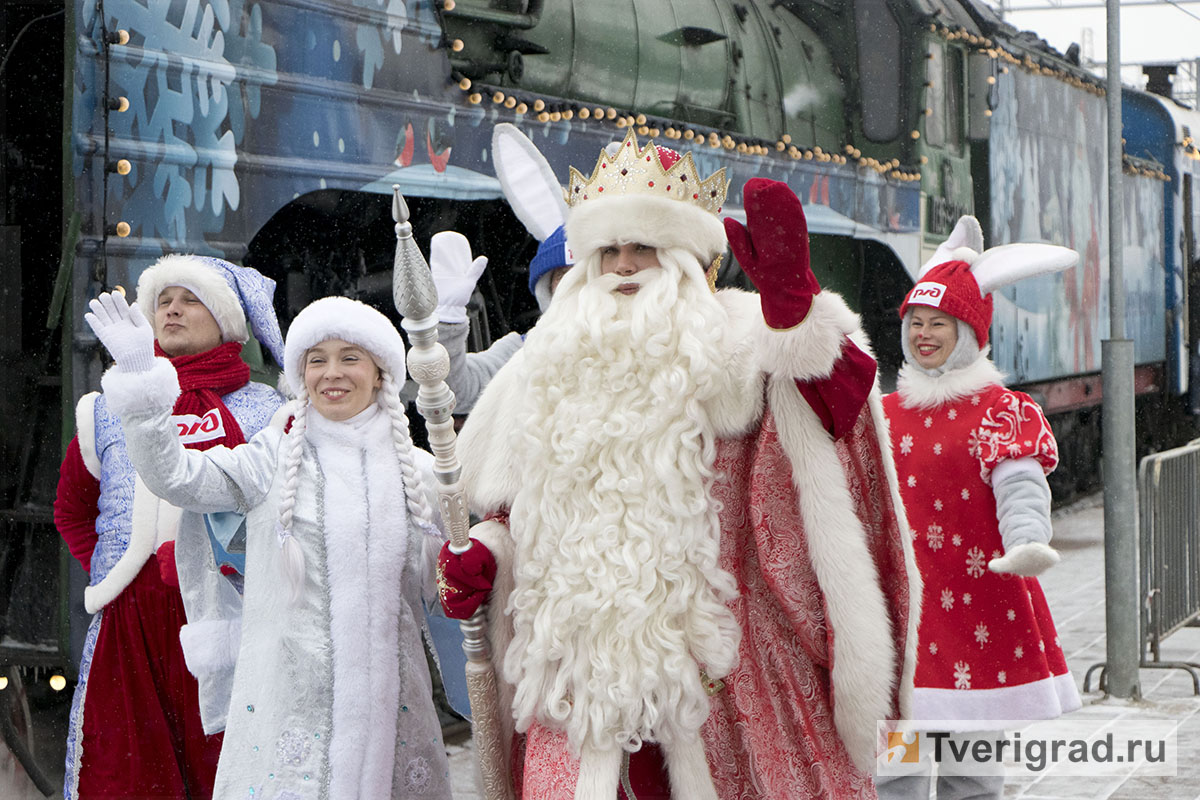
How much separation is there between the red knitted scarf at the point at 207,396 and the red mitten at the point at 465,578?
100cm

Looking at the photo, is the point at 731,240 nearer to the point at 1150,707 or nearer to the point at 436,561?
the point at 436,561

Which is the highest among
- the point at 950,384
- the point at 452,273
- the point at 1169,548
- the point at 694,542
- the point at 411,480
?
the point at 452,273

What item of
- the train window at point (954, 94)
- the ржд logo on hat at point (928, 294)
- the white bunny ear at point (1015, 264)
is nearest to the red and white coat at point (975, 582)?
the ржд logo on hat at point (928, 294)

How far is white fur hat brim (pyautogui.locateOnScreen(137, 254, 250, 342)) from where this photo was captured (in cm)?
397

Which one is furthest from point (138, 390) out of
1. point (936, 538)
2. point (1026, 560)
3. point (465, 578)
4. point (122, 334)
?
point (936, 538)

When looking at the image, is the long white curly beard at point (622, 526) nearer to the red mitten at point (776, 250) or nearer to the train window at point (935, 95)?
the red mitten at point (776, 250)

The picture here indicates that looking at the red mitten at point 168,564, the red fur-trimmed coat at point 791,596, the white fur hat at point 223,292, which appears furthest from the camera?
the white fur hat at point 223,292

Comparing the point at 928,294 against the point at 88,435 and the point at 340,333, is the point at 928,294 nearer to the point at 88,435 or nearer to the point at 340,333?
the point at 340,333

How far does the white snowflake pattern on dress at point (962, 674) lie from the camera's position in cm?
427

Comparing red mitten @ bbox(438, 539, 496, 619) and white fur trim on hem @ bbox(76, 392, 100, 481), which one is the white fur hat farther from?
red mitten @ bbox(438, 539, 496, 619)

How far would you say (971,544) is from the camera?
14.1 feet

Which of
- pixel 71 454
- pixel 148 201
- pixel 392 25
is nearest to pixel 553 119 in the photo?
pixel 392 25

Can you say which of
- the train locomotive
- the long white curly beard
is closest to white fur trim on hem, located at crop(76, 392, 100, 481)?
the train locomotive

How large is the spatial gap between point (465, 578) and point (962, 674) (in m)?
1.84
